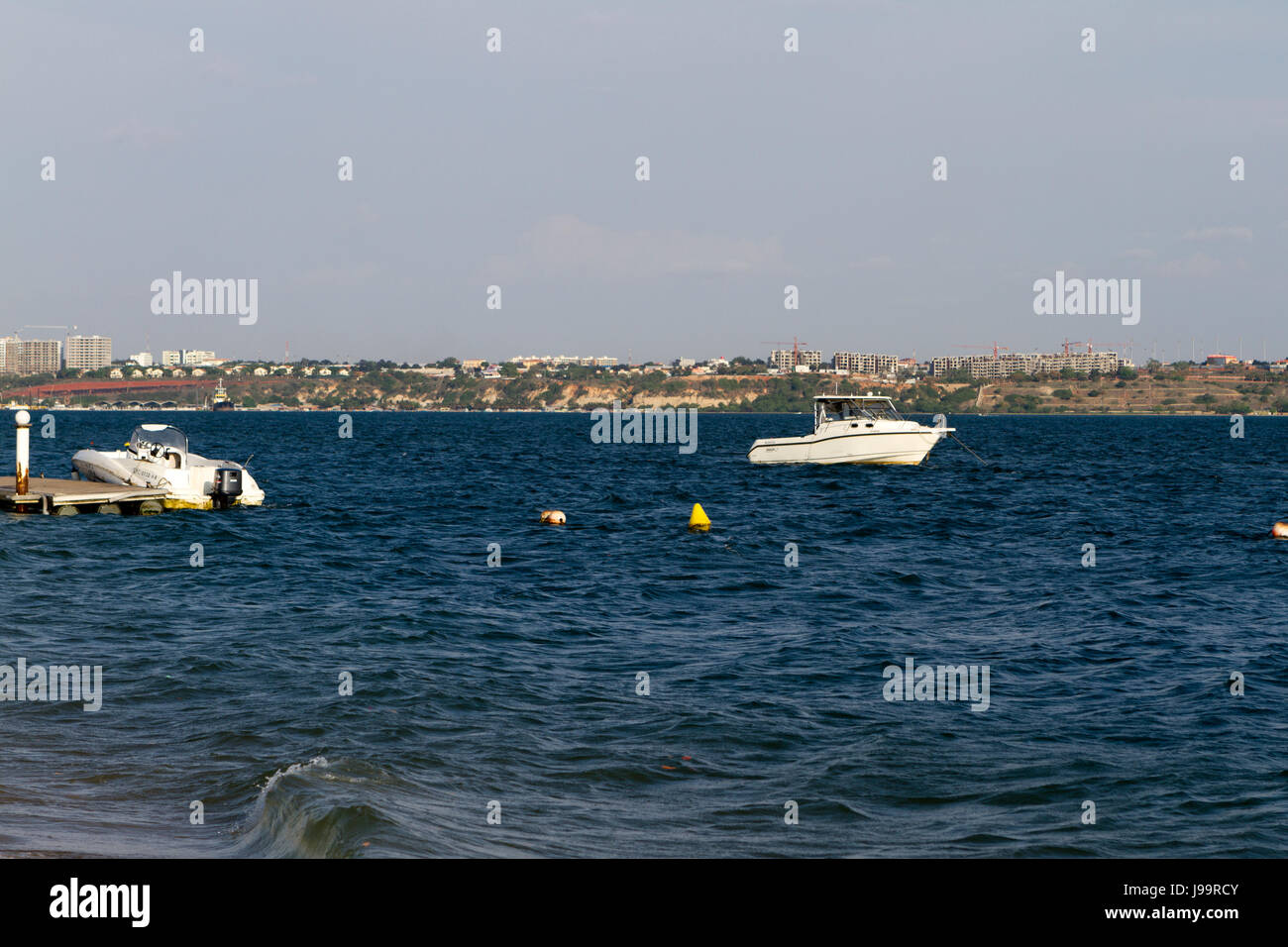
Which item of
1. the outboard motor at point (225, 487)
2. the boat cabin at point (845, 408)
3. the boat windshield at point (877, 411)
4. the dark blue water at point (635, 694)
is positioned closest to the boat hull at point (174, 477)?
the outboard motor at point (225, 487)

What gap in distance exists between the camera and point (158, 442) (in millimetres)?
41531

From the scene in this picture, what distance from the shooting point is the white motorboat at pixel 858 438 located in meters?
62.4

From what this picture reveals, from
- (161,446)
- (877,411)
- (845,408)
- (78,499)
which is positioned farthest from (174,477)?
(877,411)

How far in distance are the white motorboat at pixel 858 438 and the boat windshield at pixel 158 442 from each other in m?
33.7

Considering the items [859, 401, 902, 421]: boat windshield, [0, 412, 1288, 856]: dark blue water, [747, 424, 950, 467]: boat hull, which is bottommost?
[0, 412, 1288, 856]: dark blue water

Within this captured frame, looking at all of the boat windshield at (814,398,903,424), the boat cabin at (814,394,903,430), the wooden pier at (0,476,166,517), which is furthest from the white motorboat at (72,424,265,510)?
the boat windshield at (814,398,903,424)

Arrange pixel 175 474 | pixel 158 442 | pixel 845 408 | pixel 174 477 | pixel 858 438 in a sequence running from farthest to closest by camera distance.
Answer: pixel 845 408, pixel 858 438, pixel 158 442, pixel 175 474, pixel 174 477

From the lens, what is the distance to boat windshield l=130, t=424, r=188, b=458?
41250mm

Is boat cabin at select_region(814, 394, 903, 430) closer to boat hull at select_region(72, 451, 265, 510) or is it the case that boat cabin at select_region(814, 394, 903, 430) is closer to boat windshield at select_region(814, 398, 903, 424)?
boat windshield at select_region(814, 398, 903, 424)

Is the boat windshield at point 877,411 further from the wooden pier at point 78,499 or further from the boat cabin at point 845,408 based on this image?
the wooden pier at point 78,499

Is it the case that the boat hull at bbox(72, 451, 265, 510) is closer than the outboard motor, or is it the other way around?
the boat hull at bbox(72, 451, 265, 510)

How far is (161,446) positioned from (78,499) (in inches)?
192

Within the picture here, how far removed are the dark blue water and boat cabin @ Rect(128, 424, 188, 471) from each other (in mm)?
4770

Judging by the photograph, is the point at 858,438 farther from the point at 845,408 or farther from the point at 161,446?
the point at 161,446
